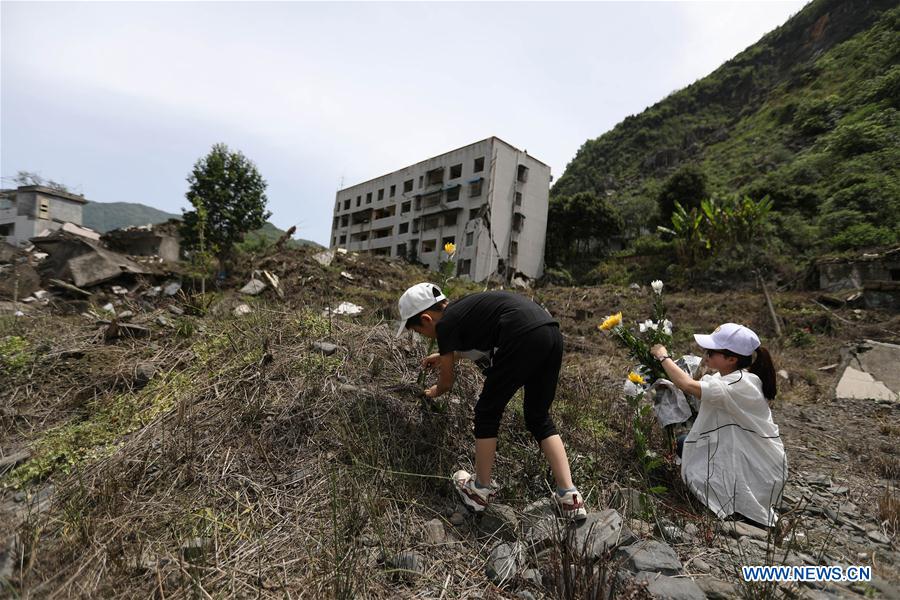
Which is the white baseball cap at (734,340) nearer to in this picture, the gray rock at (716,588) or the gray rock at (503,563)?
the gray rock at (716,588)

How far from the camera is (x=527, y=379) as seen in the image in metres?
2.13

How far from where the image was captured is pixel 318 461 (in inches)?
89.9

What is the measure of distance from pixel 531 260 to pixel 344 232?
1967 centimetres

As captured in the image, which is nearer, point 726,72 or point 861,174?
point 861,174

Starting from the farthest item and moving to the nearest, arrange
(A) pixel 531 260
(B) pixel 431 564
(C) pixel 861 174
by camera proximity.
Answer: (A) pixel 531 260
(C) pixel 861 174
(B) pixel 431 564

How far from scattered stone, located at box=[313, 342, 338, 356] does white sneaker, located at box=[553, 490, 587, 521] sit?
1914mm

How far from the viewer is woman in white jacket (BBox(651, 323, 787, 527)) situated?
2.26 m

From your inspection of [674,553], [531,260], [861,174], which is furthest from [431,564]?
[531,260]

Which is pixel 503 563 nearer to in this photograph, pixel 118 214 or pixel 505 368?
pixel 505 368

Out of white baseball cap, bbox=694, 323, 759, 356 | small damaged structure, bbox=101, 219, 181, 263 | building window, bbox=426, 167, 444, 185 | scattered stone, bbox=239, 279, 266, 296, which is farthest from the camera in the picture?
building window, bbox=426, 167, 444, 185

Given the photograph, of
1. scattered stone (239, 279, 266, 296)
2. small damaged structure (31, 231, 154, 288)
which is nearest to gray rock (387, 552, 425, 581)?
scattered stone (239, 279, 266, 296)

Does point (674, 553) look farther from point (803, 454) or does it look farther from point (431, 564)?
point (803, 454)

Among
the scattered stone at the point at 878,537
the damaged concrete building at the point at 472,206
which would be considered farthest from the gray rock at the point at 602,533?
the damaged concrete building at the point at 472,206

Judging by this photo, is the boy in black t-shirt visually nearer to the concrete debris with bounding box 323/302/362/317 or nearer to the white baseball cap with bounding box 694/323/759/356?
the white baseball cap with bounding box 694/323/759/356
